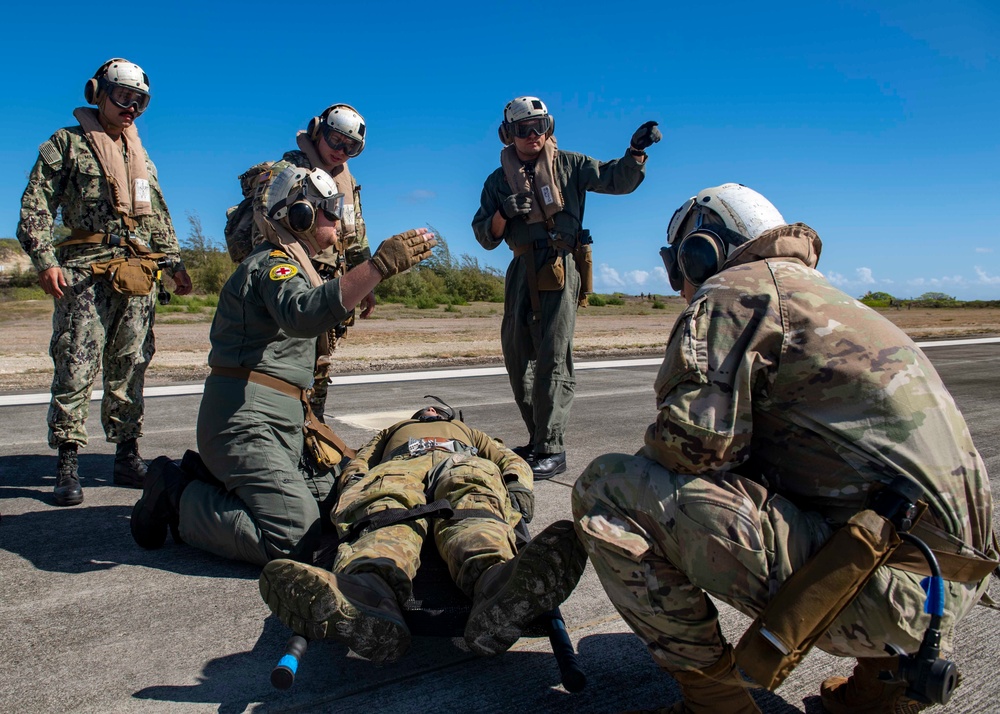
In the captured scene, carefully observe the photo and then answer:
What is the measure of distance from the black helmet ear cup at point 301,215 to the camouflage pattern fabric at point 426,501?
3.82 feet

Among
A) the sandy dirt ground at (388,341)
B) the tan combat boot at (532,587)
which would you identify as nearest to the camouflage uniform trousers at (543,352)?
the tan combat boot at (532,587)

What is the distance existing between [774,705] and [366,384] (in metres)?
7.68

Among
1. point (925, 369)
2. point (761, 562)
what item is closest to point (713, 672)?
point (761, 562)

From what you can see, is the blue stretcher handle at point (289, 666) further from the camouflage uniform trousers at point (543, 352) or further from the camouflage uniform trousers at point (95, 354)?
the camouflage uniform trousers at point (543, 352)

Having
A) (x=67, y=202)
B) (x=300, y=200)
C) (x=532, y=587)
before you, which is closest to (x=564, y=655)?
(x=532, y=587)

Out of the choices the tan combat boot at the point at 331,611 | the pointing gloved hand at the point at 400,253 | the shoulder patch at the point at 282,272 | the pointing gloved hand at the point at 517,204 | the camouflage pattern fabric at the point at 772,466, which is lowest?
the tan combat boot at the point at 331,611

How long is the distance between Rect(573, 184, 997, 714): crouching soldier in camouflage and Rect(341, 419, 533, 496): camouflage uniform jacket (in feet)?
5.87

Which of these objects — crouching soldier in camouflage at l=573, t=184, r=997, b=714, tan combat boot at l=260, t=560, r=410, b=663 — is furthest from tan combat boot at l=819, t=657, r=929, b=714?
tan combat boot at l=260, t=560, r=410, b=663

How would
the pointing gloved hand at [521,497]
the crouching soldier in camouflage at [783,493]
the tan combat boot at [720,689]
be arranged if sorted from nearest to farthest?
1. the crouching soldier in camouflage at [783,493]
2. the tan combat boot at [720,689]
3. the pointing gloved hand at [521,497]

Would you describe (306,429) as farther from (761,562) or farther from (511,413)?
(511,413)

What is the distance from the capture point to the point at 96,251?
16.6 ft

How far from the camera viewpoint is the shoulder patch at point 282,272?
357 cm

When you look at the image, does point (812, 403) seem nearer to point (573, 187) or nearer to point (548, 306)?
point (548, 306)

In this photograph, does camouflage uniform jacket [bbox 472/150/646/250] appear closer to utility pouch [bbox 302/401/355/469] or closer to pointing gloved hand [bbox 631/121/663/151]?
pointing gloved hand [bbox 631/121/663/151]
